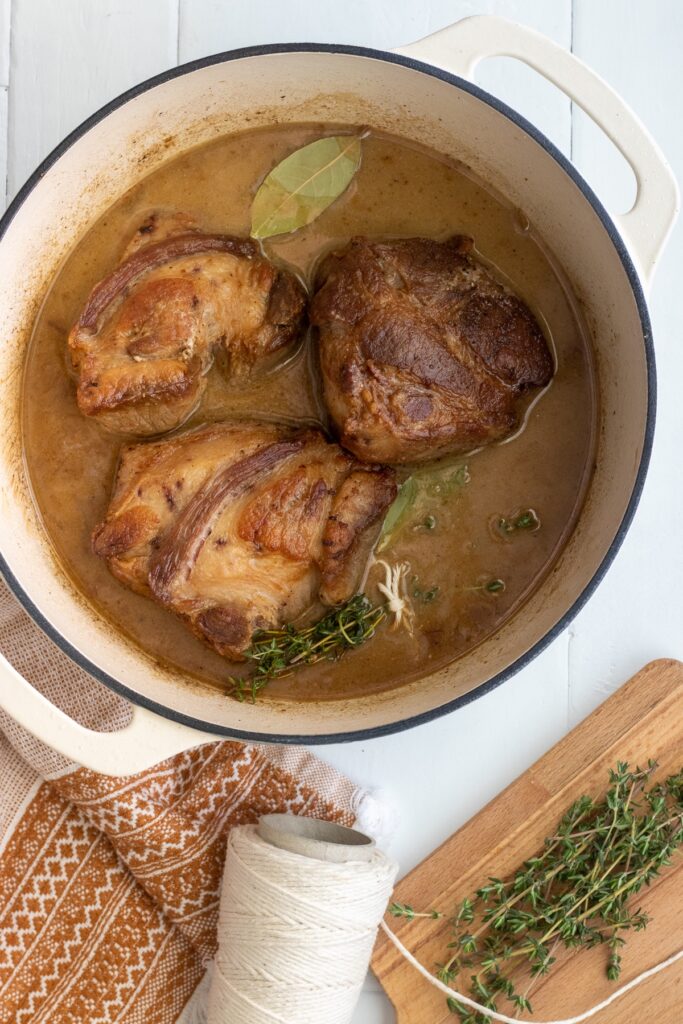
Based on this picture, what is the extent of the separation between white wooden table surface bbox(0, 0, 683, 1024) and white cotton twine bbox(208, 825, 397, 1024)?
0.75 ft

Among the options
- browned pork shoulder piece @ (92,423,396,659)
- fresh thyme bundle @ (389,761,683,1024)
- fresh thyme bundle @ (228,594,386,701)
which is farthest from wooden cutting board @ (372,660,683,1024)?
browned pork shoulder piece @ (92,423,396,659)

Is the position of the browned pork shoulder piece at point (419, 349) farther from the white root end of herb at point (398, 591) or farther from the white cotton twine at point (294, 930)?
the white cotton twine at point (294, 930)

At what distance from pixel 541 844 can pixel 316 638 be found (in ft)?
2.62

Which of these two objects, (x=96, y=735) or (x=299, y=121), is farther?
(x=299, y=121)

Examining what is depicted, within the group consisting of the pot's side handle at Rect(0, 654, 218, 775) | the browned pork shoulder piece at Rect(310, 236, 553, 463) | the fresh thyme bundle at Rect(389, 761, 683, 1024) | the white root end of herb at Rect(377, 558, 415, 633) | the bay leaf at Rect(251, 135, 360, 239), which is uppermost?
the bay leaf at Rect(251, 135, 360, 239)

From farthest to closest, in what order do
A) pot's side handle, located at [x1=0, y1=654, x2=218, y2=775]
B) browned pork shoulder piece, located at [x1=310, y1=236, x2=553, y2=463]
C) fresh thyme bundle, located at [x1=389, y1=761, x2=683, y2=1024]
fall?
fresh thyme bundle, located at [x1=389, y1=761, x2=683, y2=1024] < browned pork shoulder piece, located at [x1=310, y1=236, x2=553, y2=463] < pot's side handle, located at [x1=0, y1=654, x2=218, y2=775]

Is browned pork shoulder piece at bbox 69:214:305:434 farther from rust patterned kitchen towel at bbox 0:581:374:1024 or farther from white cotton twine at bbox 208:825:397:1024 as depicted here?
white cotton twine at bbox 208:825:397:1024

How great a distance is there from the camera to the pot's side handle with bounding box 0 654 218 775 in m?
1.81

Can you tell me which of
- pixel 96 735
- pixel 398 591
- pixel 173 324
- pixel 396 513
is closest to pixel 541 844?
pixel 398 591

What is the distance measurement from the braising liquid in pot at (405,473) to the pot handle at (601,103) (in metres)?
0.28

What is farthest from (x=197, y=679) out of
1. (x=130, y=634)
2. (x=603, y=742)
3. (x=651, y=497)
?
(x=651, y=497)

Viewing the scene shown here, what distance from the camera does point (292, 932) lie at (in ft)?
7.11

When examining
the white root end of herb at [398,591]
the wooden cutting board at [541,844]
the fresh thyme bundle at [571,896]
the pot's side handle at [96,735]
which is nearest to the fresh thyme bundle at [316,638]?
the white root end of herb at [398,591]

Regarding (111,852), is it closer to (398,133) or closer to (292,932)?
(292,932)
